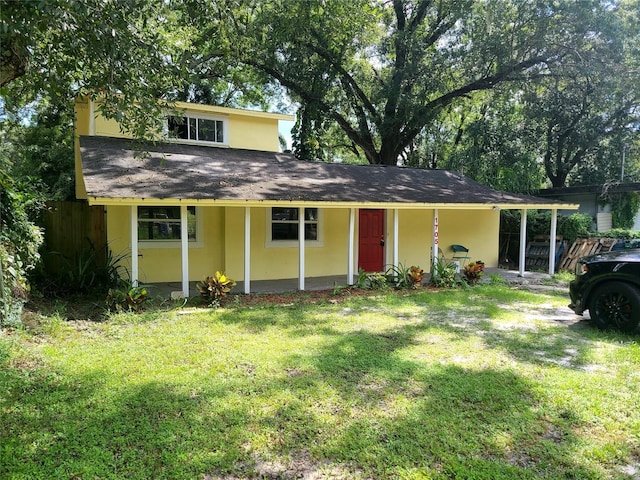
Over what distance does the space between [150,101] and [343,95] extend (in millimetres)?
16378

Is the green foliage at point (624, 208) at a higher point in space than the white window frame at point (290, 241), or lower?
higher

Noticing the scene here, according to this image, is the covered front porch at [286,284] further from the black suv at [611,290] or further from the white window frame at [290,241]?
the black suv at [611,290]

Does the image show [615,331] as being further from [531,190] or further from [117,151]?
[531,190]

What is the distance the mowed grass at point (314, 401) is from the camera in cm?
289

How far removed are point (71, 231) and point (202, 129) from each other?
4636 millimetres

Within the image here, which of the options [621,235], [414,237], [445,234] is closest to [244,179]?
[414,237]

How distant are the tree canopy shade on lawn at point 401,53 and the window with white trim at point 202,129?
218 centimetres

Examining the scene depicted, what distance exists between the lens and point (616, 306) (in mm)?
6125

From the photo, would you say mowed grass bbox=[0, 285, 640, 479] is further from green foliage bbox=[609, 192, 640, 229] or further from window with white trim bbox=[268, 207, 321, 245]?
green foliage bbox=[609, 192, 640, 229]

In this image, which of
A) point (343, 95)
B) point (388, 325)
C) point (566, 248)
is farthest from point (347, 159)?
point (388, 325)

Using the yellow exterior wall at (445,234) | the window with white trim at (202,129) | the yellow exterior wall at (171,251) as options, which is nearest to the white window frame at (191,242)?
the yellow exterior wall at (171,251)

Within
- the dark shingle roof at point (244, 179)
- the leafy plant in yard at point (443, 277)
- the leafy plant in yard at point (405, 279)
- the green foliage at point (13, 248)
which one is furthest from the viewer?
the leafy plant in yard at point (443, 277)

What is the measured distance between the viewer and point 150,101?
5266 mm

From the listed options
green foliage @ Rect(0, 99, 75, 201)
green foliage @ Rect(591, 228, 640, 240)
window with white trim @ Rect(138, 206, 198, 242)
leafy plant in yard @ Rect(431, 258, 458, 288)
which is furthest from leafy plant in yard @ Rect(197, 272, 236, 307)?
green foliage @ Rect(591, 228, 640, 240)
